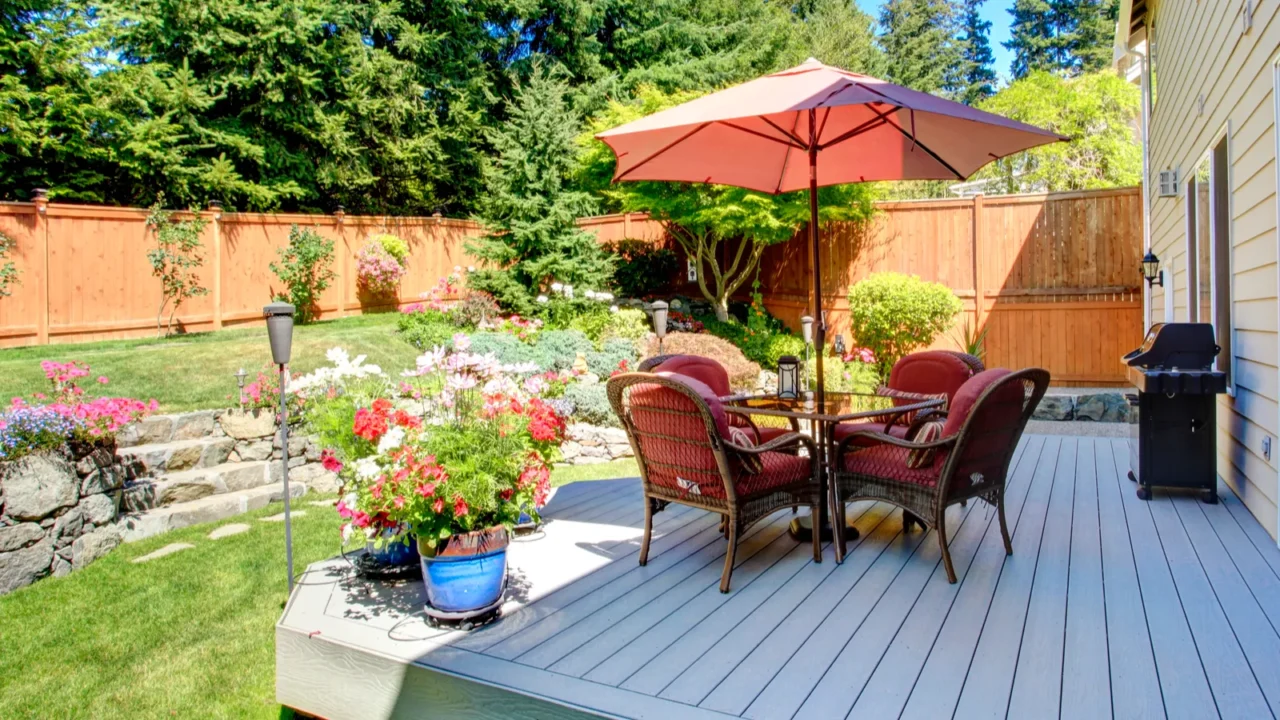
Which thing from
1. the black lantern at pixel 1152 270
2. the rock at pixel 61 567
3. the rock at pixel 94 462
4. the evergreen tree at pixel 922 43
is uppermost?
the evergreen tree at pixel 922 43

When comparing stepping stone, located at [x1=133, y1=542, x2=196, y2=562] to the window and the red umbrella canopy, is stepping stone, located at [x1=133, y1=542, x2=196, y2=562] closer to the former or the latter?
the red umbrella canopy

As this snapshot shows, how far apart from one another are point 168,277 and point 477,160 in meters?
8.33

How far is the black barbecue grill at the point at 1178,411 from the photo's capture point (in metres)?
4.22

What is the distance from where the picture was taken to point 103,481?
16.2 ft

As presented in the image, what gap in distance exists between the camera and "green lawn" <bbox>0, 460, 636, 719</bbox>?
3041 mm

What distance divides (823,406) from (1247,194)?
250cm

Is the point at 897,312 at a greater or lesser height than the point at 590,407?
greater

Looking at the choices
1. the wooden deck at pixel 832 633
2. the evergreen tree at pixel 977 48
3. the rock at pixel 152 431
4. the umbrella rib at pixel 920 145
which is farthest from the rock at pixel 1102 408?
the evergreen tree at pixel 977 48

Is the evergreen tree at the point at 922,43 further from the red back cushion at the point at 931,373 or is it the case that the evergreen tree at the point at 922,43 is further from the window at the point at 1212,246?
the red back cushion at the point at 931,373

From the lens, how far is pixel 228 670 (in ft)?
10.7

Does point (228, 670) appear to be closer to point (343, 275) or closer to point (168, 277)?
point (168, 277)

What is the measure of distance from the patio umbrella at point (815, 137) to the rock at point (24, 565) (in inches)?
156

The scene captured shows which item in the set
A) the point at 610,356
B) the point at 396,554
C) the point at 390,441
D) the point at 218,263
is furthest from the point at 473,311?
the point at 390,441

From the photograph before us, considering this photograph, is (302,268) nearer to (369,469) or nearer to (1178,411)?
(369,469)
